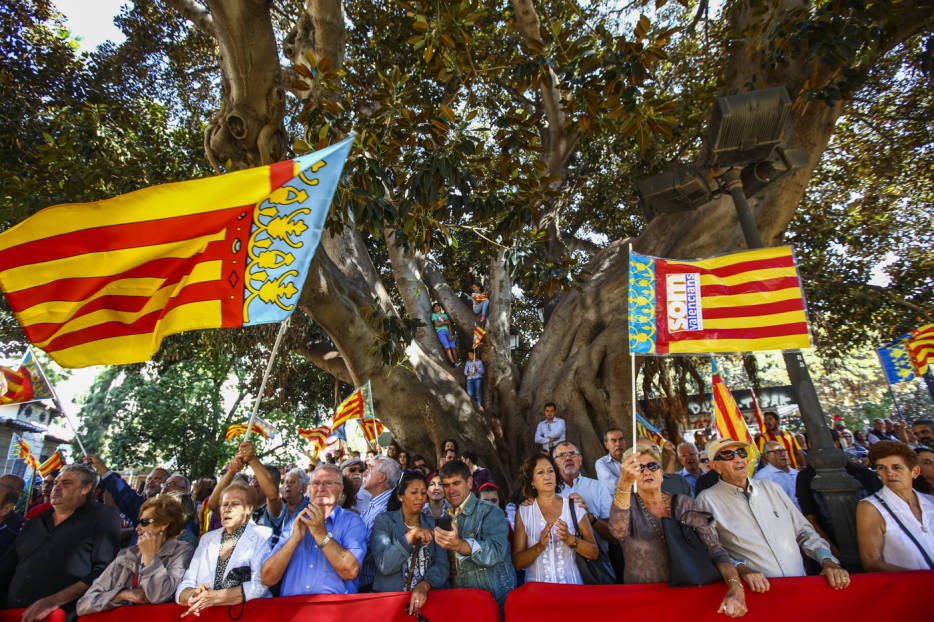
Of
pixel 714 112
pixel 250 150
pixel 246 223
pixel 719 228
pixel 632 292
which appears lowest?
pixel 246 223

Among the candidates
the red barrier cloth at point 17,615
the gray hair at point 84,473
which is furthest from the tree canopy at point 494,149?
the red barrier cloth at point 17,615

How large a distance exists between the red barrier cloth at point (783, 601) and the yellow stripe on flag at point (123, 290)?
8.69 feet

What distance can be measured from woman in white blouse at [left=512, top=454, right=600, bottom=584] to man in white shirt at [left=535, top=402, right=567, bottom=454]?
3.83 m

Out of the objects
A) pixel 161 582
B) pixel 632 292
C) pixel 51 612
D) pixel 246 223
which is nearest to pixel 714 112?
pixel 632 292

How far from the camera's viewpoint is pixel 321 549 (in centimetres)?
297

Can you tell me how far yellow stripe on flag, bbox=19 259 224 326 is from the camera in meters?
2.84

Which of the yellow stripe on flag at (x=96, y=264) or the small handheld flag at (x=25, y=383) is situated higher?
the yellow stripe on flag at (x=96, y=264)

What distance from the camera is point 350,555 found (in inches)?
116

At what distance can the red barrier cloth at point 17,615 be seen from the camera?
3.09 meters

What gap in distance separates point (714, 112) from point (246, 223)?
10.6 ft

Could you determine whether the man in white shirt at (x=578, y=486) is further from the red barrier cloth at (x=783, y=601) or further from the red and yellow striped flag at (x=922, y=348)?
the red and yellow striped flag at (x=922, y=348)

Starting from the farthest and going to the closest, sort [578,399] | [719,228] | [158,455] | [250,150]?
[158,455]
[578,399]
[719,228]
[250,150]

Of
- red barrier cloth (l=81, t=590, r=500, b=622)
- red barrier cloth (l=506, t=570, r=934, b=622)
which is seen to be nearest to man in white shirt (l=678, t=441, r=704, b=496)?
red barrier cloth (l=506, t=570, r=934, b=622)

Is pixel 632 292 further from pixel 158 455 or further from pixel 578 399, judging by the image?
pixel 158 455
